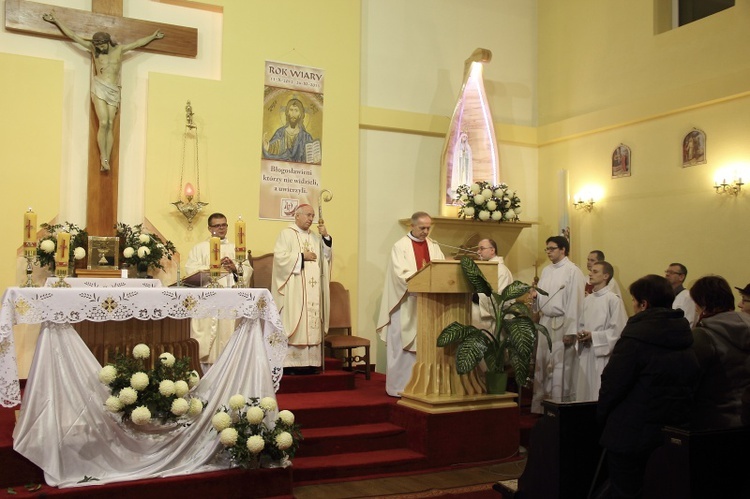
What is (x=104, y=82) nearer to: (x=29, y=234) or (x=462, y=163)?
(x=29, y=234)

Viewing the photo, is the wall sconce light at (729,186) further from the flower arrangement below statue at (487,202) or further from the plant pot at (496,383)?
the plant pot at (496,383)

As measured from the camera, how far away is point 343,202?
938 centimetres

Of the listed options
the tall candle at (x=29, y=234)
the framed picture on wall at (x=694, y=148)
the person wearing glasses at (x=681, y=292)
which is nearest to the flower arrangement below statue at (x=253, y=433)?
the tall candle at (x=29, y=234)

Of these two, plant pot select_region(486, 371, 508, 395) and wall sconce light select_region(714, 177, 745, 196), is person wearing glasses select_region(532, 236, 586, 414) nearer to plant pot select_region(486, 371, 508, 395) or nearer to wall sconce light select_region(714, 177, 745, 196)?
plant pot select_region(486, 371, 508, 395)

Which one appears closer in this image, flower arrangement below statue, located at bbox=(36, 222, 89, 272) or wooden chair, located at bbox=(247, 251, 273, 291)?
flower arrangement below statue, located at bbox=(36, 222, 89, 272)

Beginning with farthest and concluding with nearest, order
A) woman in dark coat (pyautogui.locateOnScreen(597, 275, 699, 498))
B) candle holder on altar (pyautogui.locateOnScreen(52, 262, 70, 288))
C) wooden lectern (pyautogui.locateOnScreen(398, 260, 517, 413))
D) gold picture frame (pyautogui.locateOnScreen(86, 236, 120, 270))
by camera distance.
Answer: gold picture frame (pyautogui.locateOnScreen(86, 236, 120, 270)) < wooden lectern (pyautogui.locateOnScreen(398, 260, 517, 413)) < candle holder on altar (pyautogui.locateOnScreen(52, 262, 70, 288)) < woman in dark coat (pyautogui.locateOnScreen(597, 275, 699, 498))

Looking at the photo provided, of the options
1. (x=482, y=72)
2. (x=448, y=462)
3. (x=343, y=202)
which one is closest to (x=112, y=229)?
(x=343, y=202)

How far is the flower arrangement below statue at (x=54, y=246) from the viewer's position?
275 inches

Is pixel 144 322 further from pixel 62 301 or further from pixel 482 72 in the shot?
pixel 482 72

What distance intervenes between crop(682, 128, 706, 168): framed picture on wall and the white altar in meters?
5.43

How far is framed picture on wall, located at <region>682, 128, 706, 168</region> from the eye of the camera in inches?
331

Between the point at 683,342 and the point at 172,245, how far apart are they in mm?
5497

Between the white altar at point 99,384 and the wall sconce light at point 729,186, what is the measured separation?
17.3ft

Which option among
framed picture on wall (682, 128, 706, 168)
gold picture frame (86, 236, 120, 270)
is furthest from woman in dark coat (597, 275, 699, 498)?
framed picture on wall (682, 128, 706, 168)
